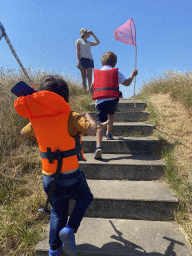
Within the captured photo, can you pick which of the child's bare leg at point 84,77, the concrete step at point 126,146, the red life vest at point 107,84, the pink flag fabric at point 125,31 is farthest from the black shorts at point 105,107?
the child's bare leg at point 84,77

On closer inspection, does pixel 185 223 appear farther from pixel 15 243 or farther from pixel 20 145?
pixel 20 145

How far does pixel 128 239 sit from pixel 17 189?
156cm

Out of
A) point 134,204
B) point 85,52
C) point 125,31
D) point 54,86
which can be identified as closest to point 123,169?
point 134,204

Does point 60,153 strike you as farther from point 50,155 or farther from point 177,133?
point 177,133

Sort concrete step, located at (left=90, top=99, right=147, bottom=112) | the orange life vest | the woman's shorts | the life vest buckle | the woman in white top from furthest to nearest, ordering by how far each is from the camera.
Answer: the woman's shorts
the woman in white top
concrete step, located at (left=90, top=99, right=147, bottom=112)
the life vest buckle
the orange life vest

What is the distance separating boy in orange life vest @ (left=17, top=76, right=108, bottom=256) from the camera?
131 cm

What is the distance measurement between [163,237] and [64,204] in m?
1.14

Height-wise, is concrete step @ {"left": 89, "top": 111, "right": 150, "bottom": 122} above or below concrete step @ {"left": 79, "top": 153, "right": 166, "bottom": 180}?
above

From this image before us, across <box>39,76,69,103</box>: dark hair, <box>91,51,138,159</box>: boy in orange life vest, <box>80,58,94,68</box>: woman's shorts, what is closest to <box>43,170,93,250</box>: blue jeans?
<box>39,76,69,103</box>: dark hair

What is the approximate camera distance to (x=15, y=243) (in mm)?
1864

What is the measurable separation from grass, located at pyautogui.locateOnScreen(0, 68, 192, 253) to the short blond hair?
1546 millimetres

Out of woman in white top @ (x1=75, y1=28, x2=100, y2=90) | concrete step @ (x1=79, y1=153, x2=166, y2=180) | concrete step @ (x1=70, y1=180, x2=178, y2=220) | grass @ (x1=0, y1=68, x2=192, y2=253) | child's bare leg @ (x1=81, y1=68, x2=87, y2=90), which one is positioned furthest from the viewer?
Answer: child's bare leg @ (x1=81, y1=68, x2=87, y2=90)

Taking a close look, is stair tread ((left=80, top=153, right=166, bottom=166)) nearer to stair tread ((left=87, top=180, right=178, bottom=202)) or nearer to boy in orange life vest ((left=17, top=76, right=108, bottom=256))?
stair tread ((left=87, top=180, right=178, bottom=202))

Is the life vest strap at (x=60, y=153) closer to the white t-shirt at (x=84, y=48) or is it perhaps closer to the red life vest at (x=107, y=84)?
the red life vest at (x=107, y=84)
